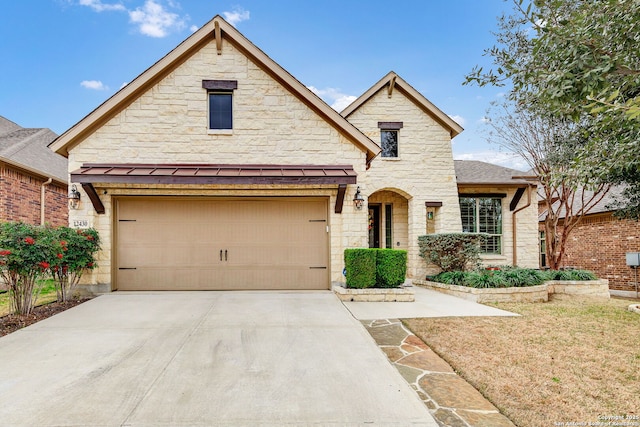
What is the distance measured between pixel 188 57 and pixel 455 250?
30.8 feet

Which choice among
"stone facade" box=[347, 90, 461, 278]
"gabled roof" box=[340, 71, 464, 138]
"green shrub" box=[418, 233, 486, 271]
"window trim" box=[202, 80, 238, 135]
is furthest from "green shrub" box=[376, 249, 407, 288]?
"gabled roof" box=[340, 71, 464, 138]

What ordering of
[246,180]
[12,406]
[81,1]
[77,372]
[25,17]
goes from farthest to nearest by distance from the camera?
[25,17] → [81,1] → [246,180] → [77,372] → [12,406]

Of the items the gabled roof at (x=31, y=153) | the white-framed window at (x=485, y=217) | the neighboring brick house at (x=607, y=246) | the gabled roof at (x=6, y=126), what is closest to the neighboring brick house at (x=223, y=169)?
the gabled roof at (x=31, y=153)

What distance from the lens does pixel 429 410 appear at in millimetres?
3047

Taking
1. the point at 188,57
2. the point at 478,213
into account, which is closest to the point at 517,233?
the point at 478,213

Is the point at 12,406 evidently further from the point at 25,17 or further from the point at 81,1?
the point at 25,17

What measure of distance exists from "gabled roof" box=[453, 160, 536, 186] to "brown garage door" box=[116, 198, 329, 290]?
22.8 ft

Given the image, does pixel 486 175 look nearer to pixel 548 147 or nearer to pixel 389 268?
pixel 548 147

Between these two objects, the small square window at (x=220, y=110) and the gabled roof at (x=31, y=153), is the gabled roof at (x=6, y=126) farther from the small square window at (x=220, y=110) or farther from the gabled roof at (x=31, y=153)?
the small square window at (x=220, y=110)

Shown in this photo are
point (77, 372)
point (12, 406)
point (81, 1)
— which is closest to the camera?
point (12, 406)

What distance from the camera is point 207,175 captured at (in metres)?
7.78

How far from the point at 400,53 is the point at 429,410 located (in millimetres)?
13587

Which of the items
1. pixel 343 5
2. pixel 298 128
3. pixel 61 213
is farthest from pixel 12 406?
pixel 343 5

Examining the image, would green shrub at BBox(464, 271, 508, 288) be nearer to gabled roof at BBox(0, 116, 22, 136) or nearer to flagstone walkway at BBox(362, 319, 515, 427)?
flagstone walkway at BBox(362, 319, 515, 427)
